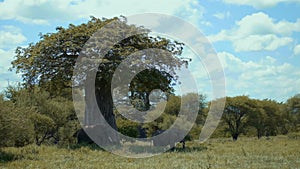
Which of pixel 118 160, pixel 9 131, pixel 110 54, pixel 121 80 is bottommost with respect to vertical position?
pixel 118 160

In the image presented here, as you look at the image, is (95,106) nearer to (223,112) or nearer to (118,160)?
(118,160)

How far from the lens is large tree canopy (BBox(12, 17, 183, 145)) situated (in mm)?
22203

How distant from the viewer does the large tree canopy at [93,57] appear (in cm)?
2220

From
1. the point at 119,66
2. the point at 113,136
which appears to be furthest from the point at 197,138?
the point at 119,66

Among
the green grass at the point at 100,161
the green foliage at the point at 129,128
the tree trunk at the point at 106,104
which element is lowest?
the green grass at the point at 100,161

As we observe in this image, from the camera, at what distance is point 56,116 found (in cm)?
2850

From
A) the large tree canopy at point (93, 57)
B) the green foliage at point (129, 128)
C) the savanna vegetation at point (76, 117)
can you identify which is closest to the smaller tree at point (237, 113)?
the savanna vegetation at point (76, 117)

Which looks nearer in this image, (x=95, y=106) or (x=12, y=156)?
(x=12, y=156)

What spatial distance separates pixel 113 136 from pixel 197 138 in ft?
32.8

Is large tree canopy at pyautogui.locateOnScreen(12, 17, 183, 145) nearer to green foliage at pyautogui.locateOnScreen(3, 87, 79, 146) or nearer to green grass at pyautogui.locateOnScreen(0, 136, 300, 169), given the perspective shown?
green foliage at pyautogui.locateOnScreen(3, 87, 79, 146)

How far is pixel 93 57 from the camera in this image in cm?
2192

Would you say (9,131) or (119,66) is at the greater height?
(119,66)

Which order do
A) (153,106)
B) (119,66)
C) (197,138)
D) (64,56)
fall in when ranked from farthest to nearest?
1. (153,106)
2. (197,138)
3. (64,56)
4. (119,66)

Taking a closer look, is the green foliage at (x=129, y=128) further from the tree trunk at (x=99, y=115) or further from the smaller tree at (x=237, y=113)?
the smaller tree at (x=237, y=113)
